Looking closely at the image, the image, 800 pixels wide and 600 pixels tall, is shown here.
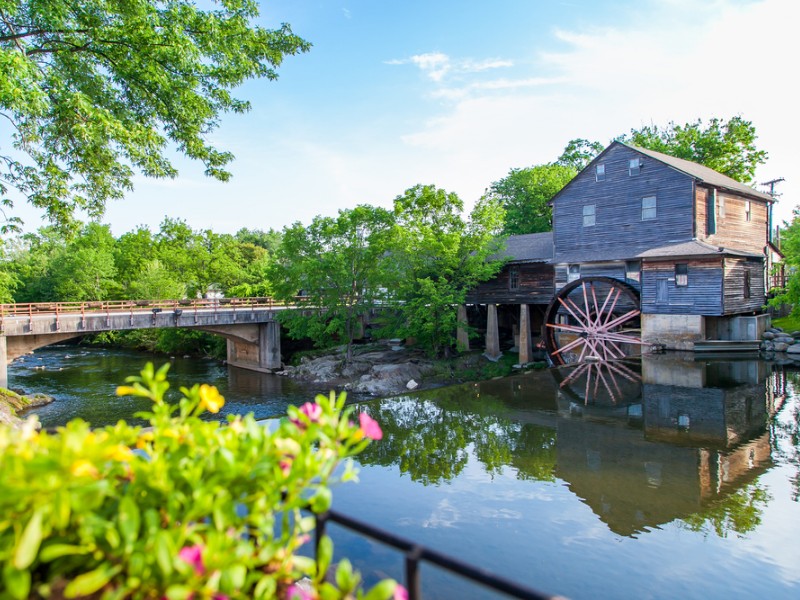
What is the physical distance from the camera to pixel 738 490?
8.66 m

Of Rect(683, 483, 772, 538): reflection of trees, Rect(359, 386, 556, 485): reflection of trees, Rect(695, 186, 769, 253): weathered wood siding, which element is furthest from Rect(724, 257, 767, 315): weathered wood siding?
Rect(683, 483, 772, 538): reflection of trees

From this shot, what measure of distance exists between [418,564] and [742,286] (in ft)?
85.2

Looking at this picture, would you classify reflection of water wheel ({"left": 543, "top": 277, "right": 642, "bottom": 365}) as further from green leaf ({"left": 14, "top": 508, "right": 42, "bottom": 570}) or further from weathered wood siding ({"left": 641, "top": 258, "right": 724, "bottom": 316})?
green leaf ({"left": 14, "top": 508, "right": 42, "bottom": 570})

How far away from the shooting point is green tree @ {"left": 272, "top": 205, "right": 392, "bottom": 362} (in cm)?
2541

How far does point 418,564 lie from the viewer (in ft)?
6.93

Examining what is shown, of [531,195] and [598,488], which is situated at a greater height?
[531,195]

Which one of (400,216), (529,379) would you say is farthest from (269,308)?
(529,379)

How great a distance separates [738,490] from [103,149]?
44.9ft

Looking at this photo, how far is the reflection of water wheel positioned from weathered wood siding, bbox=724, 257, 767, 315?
11.8 ft

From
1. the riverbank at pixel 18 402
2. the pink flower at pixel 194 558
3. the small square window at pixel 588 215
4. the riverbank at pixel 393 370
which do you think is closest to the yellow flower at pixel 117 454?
the pink flower at pixel 194 558

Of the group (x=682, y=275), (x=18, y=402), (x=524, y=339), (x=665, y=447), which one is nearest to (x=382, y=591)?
(x=665, y=447)

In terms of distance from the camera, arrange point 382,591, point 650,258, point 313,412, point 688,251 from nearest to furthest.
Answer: point 382,591 < point 313,412 < point 688,251 < point 650,258

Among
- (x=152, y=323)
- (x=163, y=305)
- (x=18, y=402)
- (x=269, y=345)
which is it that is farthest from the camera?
(x=269, y=345)

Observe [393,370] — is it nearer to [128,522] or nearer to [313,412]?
[313,412]
